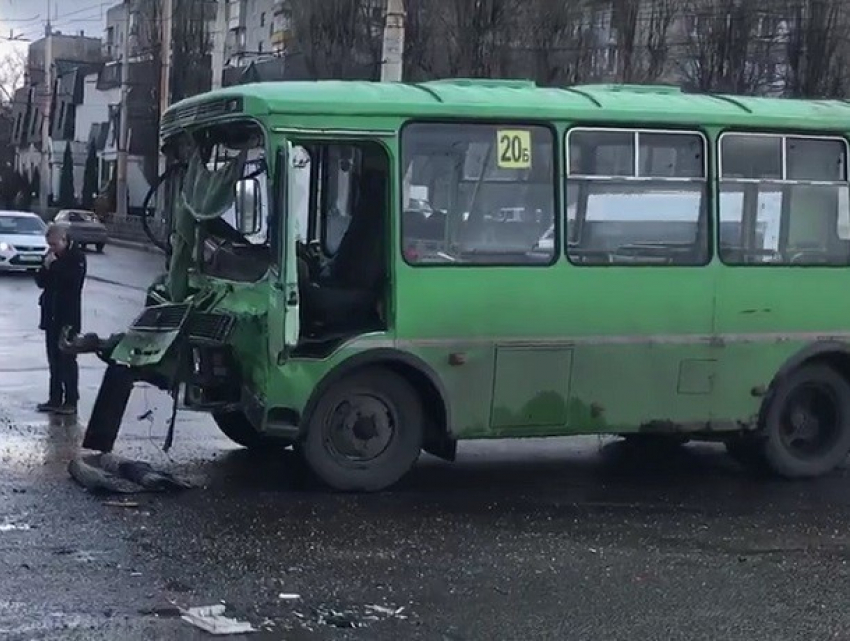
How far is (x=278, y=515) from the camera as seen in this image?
8.70 meters

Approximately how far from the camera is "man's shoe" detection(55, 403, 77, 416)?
12312 mm

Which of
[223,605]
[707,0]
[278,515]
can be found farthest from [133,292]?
[223,605]

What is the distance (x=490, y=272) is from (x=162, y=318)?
2282mm

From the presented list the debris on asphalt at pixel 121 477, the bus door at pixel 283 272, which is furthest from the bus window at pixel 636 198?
the debris on asphalt at pixel 121 477

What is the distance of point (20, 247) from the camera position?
31609 millimetres

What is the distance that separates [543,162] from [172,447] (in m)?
3.61

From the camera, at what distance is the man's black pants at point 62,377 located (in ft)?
40.7

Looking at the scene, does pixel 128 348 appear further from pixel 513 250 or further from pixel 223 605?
pixel 223 605

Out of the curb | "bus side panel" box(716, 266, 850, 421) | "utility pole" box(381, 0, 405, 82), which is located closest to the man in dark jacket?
"bus side panel" box(716, 266, 850, 421)

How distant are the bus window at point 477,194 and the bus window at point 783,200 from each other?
151cm

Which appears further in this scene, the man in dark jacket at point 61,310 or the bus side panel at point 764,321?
the man in dark jacket at point 61,310

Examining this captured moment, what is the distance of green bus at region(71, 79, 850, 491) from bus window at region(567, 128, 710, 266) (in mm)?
16

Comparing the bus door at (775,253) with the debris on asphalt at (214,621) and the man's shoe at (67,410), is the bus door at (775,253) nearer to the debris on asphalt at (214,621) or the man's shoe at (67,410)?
the debris on asphalt at (214,621)

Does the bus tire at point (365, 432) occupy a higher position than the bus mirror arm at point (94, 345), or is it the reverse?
the bus mirror arm at point (94, 345)
